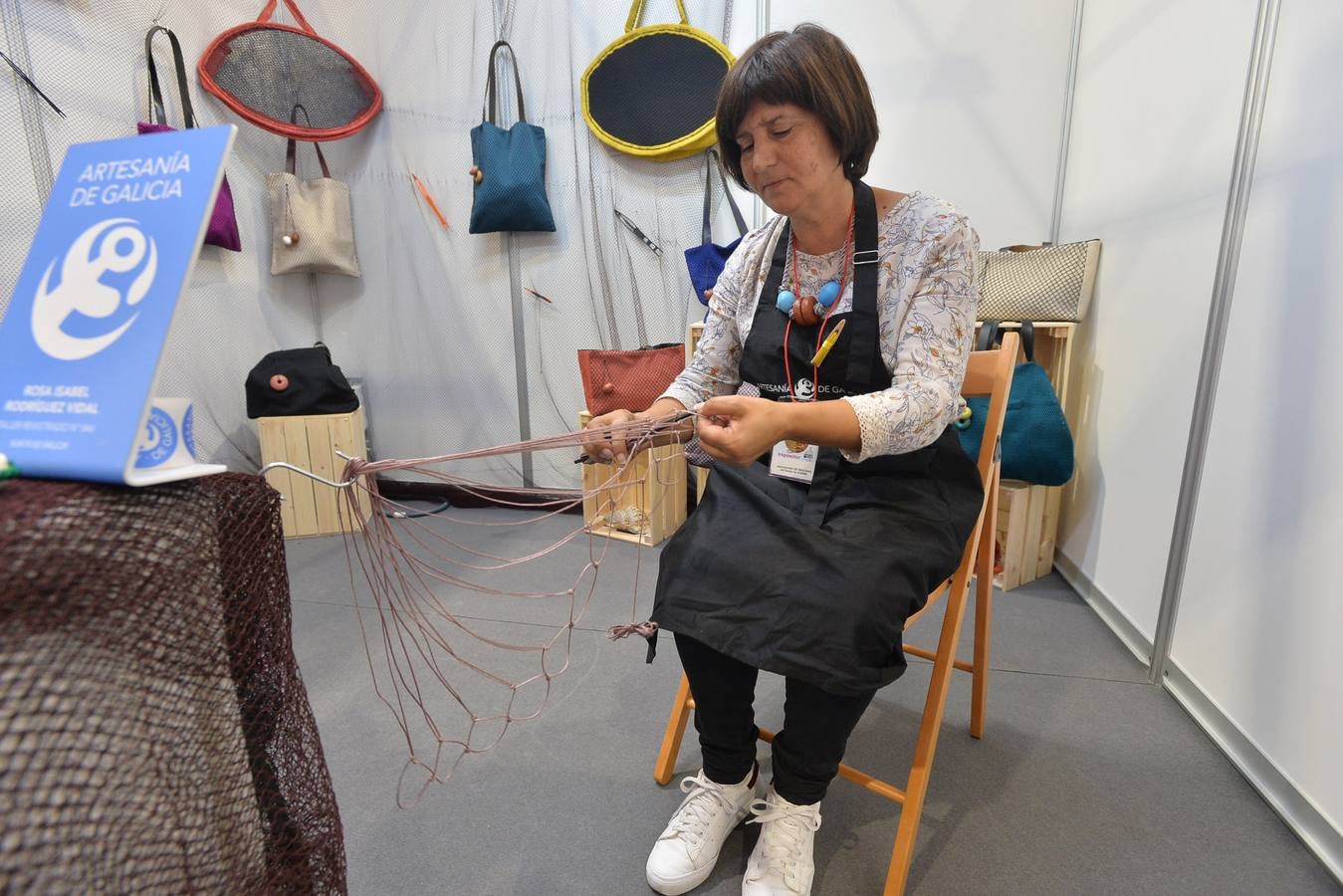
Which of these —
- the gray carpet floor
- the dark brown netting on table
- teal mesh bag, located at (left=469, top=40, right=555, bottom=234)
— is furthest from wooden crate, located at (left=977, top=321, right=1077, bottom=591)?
the dark brown netting on table

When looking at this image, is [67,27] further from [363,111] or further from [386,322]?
[386,322]

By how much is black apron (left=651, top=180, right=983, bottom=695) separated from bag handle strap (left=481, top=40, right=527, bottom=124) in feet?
6.65

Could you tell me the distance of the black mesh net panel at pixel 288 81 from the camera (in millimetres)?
2543

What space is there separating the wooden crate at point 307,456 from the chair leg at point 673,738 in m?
1.90

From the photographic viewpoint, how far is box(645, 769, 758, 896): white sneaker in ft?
3.49

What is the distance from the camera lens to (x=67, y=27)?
7.26ft

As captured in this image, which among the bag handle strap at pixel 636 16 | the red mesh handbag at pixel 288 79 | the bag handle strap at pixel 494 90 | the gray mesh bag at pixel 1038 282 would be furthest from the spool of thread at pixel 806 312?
the red mesh handbag at pixel 288 79

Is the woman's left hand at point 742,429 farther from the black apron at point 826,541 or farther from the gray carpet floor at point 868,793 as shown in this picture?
the gray carpet floor at point 868,793

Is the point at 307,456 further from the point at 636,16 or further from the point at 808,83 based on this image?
the point at 808,83

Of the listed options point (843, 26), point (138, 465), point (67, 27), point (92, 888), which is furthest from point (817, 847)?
point (67, 27)

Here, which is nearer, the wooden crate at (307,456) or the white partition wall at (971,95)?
the white partition wall at (971,95)

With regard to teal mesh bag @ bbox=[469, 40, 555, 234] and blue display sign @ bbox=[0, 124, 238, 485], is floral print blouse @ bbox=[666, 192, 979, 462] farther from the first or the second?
teal mesh bag @ bbox=[469, 40, 555, 234]

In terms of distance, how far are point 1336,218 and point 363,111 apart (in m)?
3.05

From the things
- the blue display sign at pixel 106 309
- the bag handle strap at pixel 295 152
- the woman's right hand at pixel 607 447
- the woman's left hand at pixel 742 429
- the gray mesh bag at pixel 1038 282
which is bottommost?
the woman's right hand at pixel 607 447
